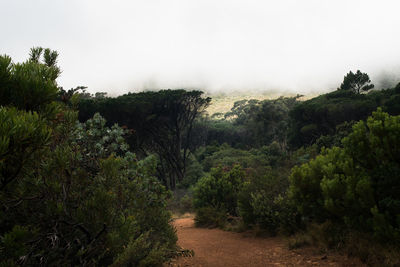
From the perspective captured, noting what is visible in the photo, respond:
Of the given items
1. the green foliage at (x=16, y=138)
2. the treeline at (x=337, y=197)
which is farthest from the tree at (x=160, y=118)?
the green foliage at (x=16, y=138)

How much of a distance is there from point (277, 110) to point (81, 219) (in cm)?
4322

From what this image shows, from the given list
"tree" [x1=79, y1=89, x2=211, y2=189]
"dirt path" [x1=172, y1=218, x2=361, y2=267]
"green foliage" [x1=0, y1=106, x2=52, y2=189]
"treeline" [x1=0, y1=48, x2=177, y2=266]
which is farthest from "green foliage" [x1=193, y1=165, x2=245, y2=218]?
"green foliage" [x1=0, y1=106, x2=52, y2=189]

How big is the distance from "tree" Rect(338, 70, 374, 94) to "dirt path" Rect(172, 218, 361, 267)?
31236 mm

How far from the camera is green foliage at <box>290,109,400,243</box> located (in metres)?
5.27

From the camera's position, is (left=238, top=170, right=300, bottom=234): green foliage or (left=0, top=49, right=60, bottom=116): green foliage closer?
(left=0, top=49, right=60, bottom=116): green foliage

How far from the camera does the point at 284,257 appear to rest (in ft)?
22.3

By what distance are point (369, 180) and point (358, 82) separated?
109 ft

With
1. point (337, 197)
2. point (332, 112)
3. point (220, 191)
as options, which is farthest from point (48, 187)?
point (332, 112)

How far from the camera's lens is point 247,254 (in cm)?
745

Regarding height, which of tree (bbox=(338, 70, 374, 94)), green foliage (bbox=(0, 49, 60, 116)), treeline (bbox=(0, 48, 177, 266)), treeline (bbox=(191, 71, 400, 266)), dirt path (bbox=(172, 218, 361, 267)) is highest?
tree (bbox=(338, 70, 374, 94))

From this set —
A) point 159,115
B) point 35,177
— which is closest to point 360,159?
point 35,177

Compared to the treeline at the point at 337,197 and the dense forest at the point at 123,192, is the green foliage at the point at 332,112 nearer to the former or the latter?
the treeline at the point at 337,197

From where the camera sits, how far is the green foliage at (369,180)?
5270 mm

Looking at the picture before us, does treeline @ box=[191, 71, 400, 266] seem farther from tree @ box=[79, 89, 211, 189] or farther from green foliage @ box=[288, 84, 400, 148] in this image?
green foliage @ box=[288, 84, 400, 148]
